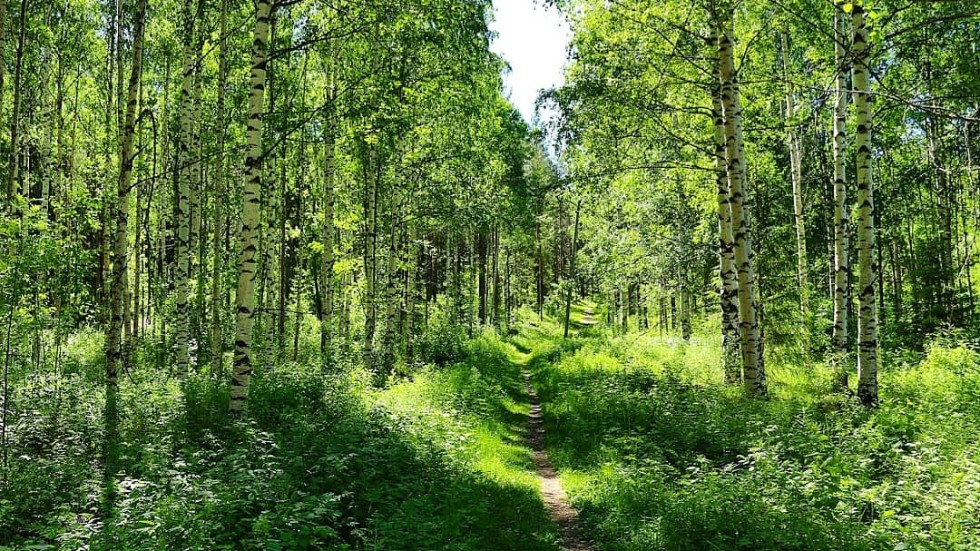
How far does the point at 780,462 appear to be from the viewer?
665cm

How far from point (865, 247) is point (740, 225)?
1951 mm

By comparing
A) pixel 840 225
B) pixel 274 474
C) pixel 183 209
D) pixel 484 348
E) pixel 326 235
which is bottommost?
pixel 484 348

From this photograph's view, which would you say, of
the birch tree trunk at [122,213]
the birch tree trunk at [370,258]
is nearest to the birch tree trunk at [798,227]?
the birch tree trunk at [370,258]

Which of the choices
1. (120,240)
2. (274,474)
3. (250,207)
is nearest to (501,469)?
(274,474)

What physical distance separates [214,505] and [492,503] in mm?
3586

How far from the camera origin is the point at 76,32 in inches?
651

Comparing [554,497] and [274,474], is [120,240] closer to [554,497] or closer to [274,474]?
[274,474]

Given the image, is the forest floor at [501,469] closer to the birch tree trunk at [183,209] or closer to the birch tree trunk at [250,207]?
the birch tree trunk at [250,207]

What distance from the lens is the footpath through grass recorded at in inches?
195

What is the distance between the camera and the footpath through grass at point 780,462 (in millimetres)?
4957

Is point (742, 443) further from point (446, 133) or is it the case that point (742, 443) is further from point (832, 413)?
point (446, 133)

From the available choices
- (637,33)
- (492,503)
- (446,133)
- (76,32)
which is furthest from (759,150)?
(76,32)

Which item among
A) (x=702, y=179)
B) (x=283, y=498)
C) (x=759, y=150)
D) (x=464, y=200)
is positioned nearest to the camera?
(x=283, y=498)

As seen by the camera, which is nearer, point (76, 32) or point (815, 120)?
point (76, 32)
